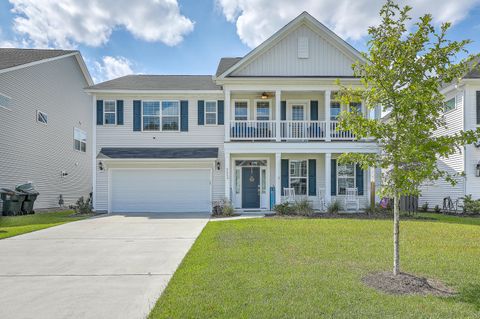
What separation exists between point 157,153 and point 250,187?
4.58 metres

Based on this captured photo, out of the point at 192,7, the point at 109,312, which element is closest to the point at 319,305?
the point at 109,312

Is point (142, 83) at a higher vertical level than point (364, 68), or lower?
higher

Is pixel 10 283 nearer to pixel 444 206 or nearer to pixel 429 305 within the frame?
pixel 429 305

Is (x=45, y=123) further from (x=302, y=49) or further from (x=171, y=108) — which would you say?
(x=302, y=49)

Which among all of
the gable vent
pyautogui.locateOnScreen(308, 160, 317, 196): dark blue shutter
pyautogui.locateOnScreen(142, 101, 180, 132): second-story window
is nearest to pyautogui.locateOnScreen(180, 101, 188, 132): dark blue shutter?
pyautogui.locateOnScreen(142, 101, 180, 132): second-story window

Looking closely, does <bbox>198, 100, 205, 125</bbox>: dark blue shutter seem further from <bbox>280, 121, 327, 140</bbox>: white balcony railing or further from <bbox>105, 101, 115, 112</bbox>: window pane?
<bbox>105, 101, 115, 112</bbox>: window pane

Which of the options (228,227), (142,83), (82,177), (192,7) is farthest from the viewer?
(82,177)

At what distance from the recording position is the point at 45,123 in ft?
56.5

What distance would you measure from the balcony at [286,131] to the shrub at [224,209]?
2930 millimetres

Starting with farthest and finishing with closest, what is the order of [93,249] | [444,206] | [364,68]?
[444,206] → [93,249] → [364,68]

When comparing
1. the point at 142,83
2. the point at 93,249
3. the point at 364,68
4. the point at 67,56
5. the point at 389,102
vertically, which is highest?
the point at 67,56

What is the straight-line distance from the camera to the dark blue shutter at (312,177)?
15867mm

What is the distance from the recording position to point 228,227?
1039 centimetres

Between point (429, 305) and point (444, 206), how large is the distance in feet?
45.1
